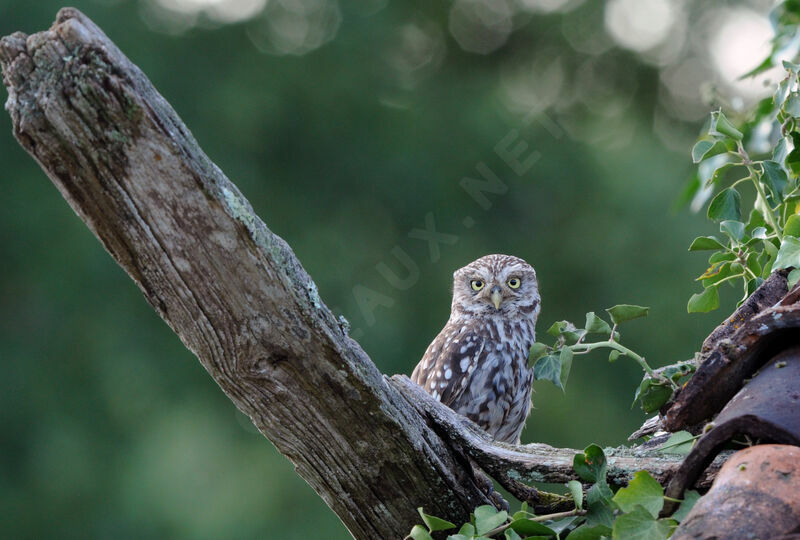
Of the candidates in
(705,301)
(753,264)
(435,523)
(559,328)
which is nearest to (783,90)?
(753,264)

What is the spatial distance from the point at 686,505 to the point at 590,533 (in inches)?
6.7

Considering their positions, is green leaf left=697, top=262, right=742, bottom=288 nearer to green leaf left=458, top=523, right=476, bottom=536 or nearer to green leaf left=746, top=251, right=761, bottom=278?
green leaf left=746, top=251, right=761, bottom=278

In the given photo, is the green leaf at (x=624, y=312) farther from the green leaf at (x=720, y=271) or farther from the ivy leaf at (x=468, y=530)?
the ivy leaf at (x=468, y=530)

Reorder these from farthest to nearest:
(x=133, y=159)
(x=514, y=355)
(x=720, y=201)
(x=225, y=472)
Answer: (x=225, y=472) → (x=514, y=355) → (x=720, y=201) → (x=133, y=159)

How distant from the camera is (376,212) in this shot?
8.35 m

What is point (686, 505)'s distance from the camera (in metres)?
1.48

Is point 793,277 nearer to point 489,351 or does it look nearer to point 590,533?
point 590,533

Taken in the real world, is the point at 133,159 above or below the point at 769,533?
above

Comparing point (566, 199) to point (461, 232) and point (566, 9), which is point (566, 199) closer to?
point (461, 232)

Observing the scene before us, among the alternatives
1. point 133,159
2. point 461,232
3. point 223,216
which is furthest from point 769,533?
point 461,232

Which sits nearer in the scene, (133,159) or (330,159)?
(133,159)

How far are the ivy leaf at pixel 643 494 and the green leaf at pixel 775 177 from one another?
2.48ft

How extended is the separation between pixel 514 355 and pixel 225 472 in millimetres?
4149

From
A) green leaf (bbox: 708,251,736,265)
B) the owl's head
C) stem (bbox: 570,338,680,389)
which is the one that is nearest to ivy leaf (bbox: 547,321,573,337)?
stem (bbox: 570,338,680,389)
